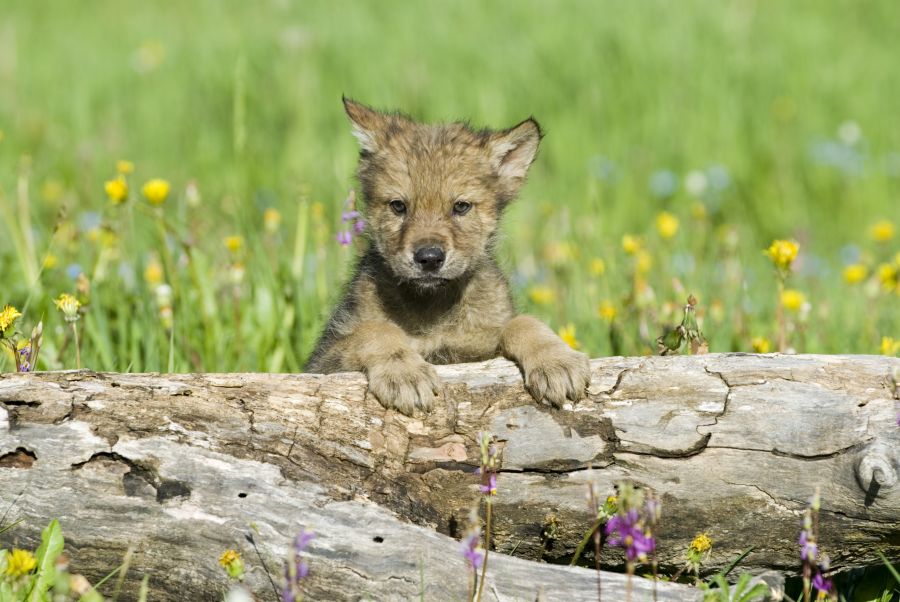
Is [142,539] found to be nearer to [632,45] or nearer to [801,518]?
[801,518]

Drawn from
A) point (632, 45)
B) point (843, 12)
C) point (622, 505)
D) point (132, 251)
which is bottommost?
point (622, 505)

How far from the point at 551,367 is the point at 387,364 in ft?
2.07

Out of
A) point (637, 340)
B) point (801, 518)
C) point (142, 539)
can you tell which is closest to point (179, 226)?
point (637, 340)

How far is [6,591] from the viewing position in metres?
2.68

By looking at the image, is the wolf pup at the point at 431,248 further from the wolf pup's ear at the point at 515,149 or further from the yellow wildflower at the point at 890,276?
the yellow wildflower at the point at 890,276

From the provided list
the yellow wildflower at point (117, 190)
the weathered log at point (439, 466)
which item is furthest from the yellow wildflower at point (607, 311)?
the yellow wildflower at point (117, 190)

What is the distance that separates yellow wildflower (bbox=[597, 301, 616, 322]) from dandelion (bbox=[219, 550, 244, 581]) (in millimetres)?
2337

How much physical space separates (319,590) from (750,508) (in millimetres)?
1344

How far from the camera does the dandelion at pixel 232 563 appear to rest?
2473 mm

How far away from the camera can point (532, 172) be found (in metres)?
8.65

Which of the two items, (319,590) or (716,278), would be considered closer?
(319,590)

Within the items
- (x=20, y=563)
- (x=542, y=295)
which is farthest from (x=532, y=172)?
(x=20, y=563)

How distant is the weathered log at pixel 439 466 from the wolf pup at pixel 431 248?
0.62m

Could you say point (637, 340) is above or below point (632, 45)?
below
